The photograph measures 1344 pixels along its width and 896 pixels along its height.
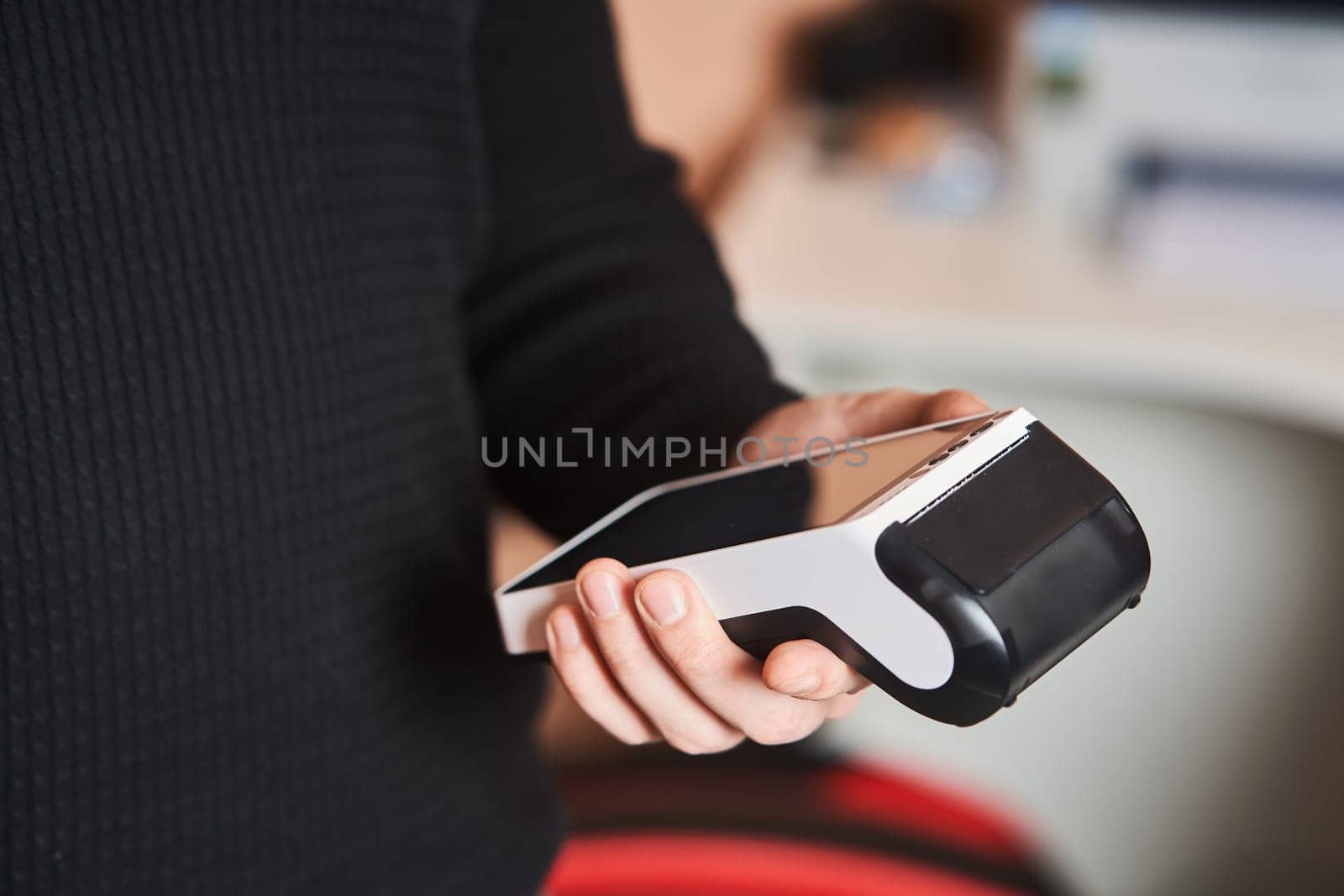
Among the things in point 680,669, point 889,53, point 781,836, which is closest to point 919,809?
point 781,836

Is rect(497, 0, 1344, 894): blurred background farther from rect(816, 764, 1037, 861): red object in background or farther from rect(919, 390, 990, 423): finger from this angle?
rect(919, 390, 990, 423): finger

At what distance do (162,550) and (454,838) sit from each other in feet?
0.53

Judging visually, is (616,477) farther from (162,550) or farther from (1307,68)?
(1307,68)

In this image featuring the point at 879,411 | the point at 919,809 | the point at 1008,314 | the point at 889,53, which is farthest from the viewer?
the point at 889,53

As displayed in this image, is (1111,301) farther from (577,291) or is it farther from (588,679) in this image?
(588,679)

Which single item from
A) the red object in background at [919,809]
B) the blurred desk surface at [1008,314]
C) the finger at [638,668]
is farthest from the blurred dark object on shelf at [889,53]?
the finger at [638,668]

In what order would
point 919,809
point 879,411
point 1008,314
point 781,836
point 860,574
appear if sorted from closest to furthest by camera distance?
point 860,574 < point 879,411 < point 1008,314 < point 781,836 < point 919,809

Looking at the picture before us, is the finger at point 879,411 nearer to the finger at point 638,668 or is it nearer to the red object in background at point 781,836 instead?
the finger at point 638,668

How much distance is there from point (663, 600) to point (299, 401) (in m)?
0.15

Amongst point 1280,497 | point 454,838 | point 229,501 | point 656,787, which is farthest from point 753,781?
point 229,501

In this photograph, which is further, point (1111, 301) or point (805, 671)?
point (1111, 301)

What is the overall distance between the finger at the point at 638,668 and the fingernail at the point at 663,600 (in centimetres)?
1

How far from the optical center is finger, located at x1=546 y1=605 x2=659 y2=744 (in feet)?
1.17

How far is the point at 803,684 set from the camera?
1.08 feet
